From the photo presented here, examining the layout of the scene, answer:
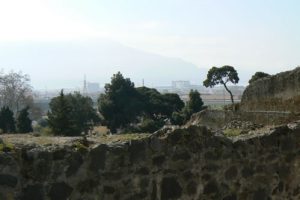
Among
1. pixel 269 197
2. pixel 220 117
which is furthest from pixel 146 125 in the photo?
pixel 269 197

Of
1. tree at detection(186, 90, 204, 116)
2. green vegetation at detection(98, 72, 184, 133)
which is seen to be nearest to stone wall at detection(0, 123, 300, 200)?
tree at detection(186, 90, 204, 116)

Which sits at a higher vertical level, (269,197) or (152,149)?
(152,149)

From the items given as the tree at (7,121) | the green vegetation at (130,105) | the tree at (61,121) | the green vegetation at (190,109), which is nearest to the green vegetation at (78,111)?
the tree at (61,121)

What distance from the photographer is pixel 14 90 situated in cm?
6581

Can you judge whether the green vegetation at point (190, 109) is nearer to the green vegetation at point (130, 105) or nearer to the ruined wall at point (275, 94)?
the green vegetation at point (130, 105)

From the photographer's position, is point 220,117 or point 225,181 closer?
point 225,181

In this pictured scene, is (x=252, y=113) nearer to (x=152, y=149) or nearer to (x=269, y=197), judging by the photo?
(x=269, y=197)

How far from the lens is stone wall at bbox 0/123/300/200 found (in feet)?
15.1

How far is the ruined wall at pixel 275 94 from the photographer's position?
1383cm

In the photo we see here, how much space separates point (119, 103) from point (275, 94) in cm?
3794

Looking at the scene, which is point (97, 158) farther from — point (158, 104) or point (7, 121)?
point (158, 104)

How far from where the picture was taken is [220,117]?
16922 mm

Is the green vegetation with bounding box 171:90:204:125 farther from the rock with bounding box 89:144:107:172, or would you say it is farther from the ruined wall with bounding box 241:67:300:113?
the rock with bounding box 89:144:107:172

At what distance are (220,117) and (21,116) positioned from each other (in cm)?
3143
